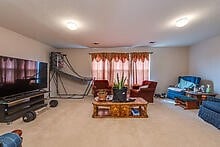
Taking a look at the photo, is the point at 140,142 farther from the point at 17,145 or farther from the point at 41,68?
the point at 41,68

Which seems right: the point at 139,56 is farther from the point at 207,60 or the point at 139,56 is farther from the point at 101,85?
the point at 207,60

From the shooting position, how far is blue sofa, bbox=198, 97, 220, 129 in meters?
3.86

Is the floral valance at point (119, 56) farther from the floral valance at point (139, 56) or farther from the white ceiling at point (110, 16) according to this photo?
the white ceiling at point (110, 16)

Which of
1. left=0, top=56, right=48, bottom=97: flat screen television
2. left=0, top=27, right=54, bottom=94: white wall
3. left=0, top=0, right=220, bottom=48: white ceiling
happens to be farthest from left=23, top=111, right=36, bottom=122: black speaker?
left=0, top=0, right=220, bottom=48: white ceiling

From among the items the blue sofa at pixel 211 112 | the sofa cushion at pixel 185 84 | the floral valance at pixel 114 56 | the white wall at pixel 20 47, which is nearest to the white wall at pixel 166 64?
the floral valance at pixel 114 56

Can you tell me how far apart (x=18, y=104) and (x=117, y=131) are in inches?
104

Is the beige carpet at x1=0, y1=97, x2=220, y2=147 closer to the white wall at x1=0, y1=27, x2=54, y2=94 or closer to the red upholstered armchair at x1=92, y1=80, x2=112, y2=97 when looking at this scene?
the white wall at x1=0, y1=27, x2=54, y2=94

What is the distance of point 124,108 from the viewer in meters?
4.65

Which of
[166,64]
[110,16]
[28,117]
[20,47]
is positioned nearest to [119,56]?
[166,64]

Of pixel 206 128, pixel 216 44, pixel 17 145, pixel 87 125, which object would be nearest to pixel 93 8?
pixel 87 125

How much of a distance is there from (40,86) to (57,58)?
2412 millimetres

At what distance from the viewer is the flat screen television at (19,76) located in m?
4.17

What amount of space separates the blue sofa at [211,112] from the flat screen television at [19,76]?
175 inches

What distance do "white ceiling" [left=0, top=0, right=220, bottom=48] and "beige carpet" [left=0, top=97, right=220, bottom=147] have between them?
7.42 ft
